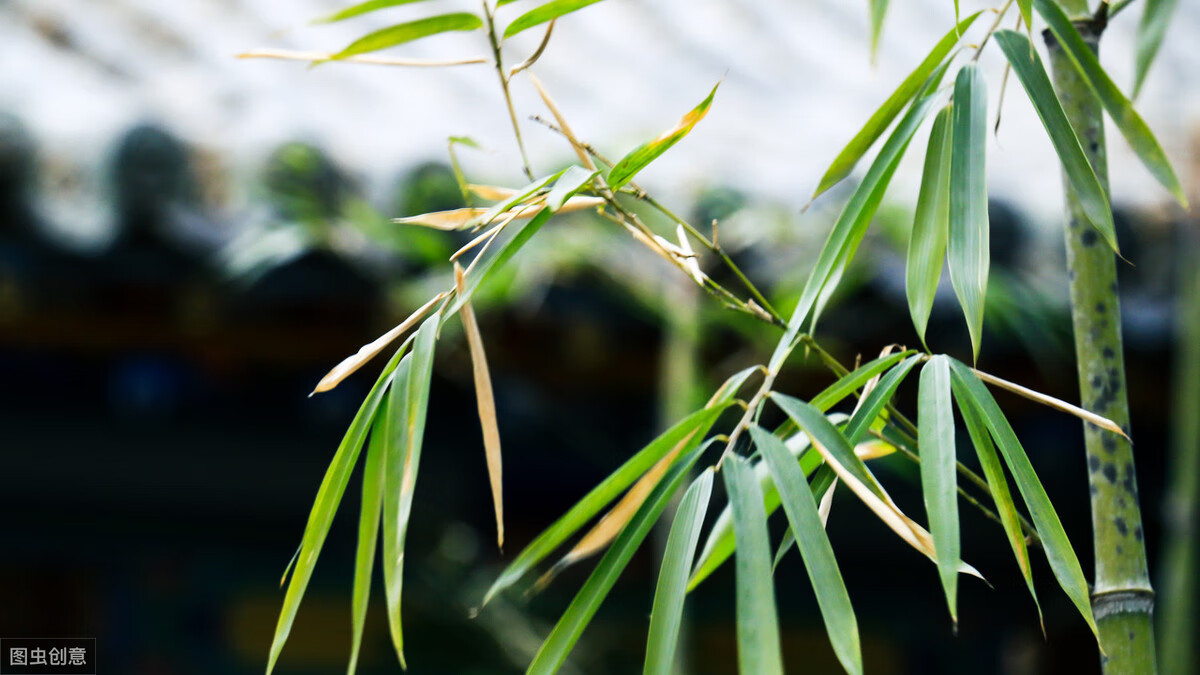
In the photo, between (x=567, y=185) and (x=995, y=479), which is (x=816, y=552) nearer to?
(x=995, y=479)

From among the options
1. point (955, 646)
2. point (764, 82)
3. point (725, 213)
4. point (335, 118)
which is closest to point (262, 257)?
point (725, 213)

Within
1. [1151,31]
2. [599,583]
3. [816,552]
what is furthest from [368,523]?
[1151,31]

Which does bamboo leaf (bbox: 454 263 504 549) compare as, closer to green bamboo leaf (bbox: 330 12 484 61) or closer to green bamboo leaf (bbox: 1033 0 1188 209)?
green bamboo leaf (bbox: 330 12 484 61)

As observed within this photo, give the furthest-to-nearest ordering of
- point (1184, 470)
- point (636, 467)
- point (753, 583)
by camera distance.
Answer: point (1184, 470), point (636, 467), point (753, 583)

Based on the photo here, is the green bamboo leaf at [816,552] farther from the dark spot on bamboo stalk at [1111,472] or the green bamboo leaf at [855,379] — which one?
the dark spot on bamboo stalk at [1111,472]


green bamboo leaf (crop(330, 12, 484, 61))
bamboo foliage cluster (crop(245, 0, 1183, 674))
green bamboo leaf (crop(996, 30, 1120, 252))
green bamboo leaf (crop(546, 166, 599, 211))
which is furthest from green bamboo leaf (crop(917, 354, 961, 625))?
green bamboo leaf (crop(330, 12, 484, 61))

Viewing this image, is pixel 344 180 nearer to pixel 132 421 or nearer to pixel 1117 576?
pixel 132 421
